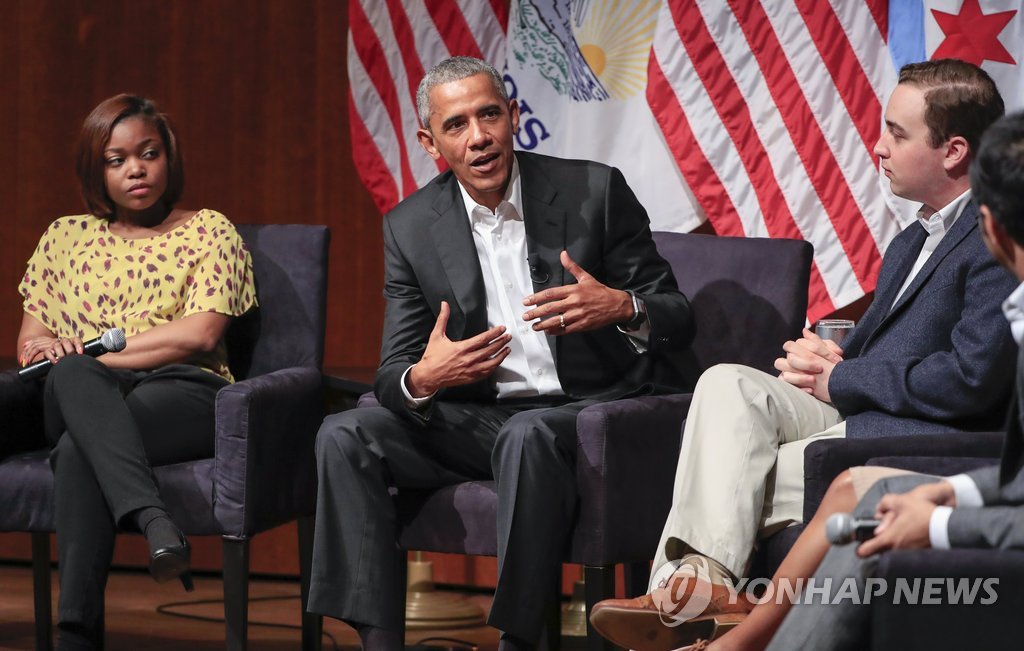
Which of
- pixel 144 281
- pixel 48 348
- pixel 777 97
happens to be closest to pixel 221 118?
pixel 144 281

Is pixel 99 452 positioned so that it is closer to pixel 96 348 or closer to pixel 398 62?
pixel 96 348

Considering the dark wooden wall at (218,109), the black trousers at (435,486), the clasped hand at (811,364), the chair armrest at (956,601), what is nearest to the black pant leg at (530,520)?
the black trousers at (435,486)

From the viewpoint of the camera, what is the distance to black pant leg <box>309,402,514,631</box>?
2891 millimetres

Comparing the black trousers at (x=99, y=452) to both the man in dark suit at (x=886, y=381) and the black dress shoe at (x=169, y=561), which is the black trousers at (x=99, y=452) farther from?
the man in dark suit at (x=886, y=381)

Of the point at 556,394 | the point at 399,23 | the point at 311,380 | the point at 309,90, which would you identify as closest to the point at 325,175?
the point at 309,90

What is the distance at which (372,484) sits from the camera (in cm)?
295

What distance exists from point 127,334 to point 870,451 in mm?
2068

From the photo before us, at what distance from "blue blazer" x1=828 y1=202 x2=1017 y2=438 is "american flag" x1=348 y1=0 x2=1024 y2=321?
92cm

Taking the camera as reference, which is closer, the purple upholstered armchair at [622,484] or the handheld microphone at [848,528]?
the handheld microphone at [848,528]

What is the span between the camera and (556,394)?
10.4 feet

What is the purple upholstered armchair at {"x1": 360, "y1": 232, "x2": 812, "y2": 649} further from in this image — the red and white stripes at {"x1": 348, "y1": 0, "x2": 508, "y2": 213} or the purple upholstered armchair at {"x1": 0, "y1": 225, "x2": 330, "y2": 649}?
the red and white stripes at {"x1": 348, "y1": 0, "x2": 508, "y2": 213}

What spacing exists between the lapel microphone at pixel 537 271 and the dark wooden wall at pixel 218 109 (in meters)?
1.51

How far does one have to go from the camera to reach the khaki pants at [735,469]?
260 cm

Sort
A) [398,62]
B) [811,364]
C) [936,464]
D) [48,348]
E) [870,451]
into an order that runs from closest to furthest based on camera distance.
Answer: [936,464], [870,451], [811,364], [48,348], [398,62]
